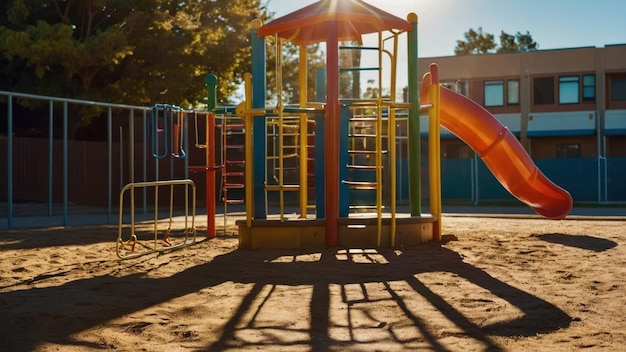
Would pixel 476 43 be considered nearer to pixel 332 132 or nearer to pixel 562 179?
pixel 562 179

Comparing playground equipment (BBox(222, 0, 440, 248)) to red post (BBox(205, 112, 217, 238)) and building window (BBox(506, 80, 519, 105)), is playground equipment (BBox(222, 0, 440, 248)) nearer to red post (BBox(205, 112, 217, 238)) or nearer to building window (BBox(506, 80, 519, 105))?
red post (BBox(205, 112, 217, 238))

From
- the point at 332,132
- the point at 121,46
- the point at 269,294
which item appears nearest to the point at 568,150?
the point at 121,46

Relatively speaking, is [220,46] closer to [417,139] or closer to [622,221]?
[622,221]

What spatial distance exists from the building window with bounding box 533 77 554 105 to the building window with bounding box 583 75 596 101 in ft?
4.89

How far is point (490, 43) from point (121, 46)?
1963 inches

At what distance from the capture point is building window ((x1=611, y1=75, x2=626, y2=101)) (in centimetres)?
3672

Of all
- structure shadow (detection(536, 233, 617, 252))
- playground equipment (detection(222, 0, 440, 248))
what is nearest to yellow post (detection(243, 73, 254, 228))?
playground equipment (detection(222, 0, 440, 248))

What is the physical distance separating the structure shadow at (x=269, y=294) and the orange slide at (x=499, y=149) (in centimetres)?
322

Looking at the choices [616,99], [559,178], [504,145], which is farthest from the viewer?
[616,99]

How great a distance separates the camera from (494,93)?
38.7 meters

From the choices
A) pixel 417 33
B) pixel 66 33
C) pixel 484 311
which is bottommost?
pixel 484 311

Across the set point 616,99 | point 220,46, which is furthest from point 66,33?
point 616,99

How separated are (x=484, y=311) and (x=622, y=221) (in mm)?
12329

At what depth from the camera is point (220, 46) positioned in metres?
28.3
